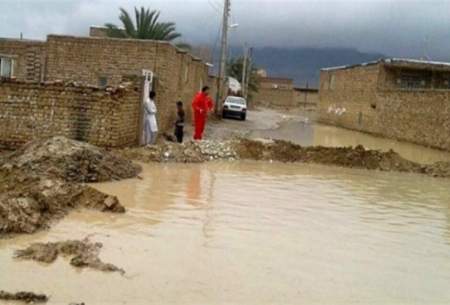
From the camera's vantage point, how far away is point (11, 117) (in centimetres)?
1586

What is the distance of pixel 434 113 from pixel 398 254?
22814 mm

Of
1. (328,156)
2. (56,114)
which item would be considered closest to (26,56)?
(56,114)

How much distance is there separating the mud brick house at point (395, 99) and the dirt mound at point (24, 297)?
25.1 meters

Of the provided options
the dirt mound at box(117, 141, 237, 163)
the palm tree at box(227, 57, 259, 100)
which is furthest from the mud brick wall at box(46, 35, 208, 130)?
the palm tree at box(227, 57, 259, 100)

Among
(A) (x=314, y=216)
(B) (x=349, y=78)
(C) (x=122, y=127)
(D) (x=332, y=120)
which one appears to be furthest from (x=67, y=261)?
(D) (x=332, y=120)

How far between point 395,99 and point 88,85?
21296 mm

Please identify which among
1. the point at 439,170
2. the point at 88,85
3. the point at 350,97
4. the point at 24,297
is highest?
the point at 350,97

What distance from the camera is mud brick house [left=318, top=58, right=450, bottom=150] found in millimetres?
29719

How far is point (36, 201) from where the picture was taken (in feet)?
27.9

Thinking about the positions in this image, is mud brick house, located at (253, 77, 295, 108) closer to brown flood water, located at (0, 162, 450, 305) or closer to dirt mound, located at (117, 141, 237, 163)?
dirt mound, located at (117, 141, 237, 163)

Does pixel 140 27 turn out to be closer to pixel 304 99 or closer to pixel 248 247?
pixel 248 247

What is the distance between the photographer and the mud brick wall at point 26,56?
81.9ft

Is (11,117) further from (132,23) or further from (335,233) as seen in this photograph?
(132,23)

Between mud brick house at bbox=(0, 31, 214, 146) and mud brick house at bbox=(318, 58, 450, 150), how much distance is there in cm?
1082
